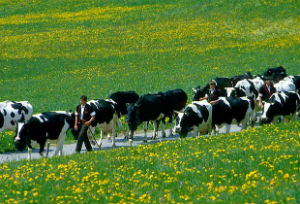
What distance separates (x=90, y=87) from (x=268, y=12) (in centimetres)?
2893

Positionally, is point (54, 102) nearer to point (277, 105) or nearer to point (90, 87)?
point (90, 87)

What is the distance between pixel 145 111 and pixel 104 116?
1.88 meters

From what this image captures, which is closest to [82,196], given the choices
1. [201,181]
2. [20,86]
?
[201,181]

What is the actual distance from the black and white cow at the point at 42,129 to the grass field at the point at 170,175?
2.14m

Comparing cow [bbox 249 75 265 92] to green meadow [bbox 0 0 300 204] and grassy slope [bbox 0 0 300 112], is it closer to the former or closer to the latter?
green meadow [bbox 0 0 300 204]

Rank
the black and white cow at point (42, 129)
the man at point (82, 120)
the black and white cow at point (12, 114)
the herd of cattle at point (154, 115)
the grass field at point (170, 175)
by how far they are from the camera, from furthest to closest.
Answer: the black and white cow at point (12, 114) < the herd of cattle at point (154, 115) < the man at point (82, 120) < the black and white cow at point (42, 129) < the grass field at point (170, 175)

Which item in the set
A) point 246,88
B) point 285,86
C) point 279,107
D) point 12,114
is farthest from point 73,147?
point 285,86

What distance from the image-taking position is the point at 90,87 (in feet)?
133

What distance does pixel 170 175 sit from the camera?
39.6 feet

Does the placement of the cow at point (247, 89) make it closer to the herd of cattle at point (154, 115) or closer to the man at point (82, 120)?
the herd of cattle at point (154, 115)

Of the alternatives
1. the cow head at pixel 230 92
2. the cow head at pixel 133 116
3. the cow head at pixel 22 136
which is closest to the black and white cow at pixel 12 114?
the cow head at pixel 133 116

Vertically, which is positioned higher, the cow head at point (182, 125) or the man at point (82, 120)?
the man at point (82, 120)

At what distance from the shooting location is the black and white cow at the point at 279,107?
21.7 metres

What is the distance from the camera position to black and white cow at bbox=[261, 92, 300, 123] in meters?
21.7
